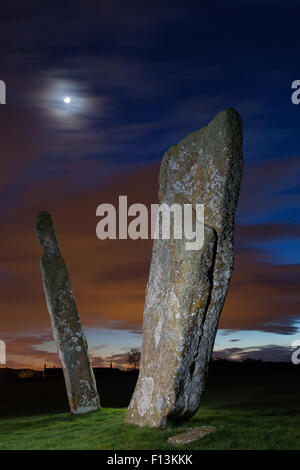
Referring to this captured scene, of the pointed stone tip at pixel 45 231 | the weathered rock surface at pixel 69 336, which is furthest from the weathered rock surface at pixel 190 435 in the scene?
the pointed stone tip at pixel 45 231

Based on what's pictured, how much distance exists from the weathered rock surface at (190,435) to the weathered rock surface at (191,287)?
839 mm

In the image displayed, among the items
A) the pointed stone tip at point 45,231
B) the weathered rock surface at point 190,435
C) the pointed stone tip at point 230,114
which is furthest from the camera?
the pointed stone tip at point 45,231

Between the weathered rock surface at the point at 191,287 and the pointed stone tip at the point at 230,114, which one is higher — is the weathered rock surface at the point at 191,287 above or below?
below

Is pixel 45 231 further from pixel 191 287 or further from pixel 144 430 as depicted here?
pixel 144 430

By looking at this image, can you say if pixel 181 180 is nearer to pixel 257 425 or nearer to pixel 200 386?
pixel 200 386

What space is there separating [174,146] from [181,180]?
3.29 feet

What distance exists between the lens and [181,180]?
41.0 feet

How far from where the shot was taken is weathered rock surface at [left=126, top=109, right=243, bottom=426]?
11.0 m

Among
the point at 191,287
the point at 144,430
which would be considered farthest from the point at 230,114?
the point at 144,430

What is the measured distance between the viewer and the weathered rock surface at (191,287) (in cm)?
1105

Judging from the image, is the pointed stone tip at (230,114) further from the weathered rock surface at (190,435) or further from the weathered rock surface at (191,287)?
the weathered rock surface at (190,435)

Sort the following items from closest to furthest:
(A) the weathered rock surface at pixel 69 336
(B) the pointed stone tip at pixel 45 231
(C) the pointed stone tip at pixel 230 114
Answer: (C) the pointed stone tip at pixel 230 114
(A) the weathered rock surface at pixel 69 336
(B) the pointed stone tip at pixel 45 231

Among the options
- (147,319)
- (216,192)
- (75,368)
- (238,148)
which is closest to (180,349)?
(147,319)

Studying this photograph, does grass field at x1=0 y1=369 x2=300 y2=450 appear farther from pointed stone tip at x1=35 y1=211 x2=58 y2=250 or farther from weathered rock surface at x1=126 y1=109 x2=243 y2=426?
pointed stone tip at x1=35 y1=211 x2=58 y2=250
